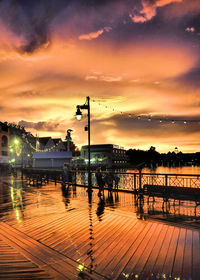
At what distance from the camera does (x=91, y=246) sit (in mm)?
5215

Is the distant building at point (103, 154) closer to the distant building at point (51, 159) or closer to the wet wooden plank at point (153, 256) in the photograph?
the distant building at point (51, 159)

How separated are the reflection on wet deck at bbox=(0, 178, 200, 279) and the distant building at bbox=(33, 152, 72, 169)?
133 feet

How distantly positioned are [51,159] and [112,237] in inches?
1874

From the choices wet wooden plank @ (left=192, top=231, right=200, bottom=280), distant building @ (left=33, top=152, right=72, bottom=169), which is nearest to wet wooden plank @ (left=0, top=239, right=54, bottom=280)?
wet wooden plank @ (left=192, top=231, right=200, bottom=280)

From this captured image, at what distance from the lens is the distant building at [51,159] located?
5010 cm

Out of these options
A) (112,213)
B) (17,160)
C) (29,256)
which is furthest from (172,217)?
(17,160)

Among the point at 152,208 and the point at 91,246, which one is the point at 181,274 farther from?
the point at 152,208

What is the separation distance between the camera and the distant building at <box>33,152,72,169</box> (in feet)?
164

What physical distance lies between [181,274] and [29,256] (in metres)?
Answer: 3.07

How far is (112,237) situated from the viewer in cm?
577

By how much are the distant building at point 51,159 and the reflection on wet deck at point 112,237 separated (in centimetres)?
4051

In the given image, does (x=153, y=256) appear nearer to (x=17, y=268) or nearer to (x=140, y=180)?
(x=17, y=268)

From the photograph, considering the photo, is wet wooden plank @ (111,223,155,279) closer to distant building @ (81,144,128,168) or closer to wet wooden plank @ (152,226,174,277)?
wet wooden plank @ (152,226,174,277)

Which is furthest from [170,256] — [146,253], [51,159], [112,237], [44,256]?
[51,159]
